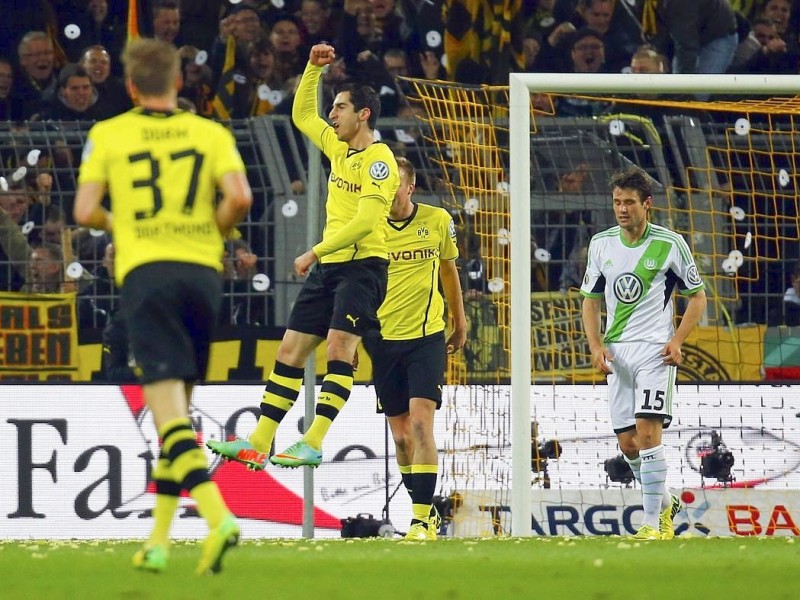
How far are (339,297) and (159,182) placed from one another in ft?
7.91

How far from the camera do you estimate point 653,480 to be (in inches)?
307

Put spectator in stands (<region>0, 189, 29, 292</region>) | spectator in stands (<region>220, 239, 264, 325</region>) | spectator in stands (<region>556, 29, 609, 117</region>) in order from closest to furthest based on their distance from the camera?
spectator in stands (<region>0, 189, 29, 292</region>)
spectator in stands (<region>220, 239, 264, 325</region>)
spectator in stands (<region>556, 29, 609, 117</region>)

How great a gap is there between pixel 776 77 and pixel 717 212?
6.77ft

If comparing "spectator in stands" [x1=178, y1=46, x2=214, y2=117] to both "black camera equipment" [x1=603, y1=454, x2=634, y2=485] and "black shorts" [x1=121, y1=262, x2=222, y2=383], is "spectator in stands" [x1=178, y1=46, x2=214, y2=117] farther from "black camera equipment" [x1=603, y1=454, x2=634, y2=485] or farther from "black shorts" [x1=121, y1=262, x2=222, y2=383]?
"black shorts" [x1=121, y1=262, x2=222, y2=383]

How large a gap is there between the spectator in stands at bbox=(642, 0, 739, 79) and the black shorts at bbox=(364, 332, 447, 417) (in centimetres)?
626

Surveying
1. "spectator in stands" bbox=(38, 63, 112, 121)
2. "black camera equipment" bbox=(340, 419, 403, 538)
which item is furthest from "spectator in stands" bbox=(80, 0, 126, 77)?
"black camera equipment" bbox=(340, 419, 403, 538)

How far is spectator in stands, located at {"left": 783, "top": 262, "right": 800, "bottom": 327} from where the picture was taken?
9.99 metres

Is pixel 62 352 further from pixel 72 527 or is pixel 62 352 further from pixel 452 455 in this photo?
pixel 452 455

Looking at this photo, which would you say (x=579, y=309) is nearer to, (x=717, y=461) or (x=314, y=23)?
(x=717, y=461)

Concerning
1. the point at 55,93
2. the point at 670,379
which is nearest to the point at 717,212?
the point at 670,379

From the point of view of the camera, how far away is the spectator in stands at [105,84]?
1282 cm

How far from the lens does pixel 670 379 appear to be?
7746 millimetres

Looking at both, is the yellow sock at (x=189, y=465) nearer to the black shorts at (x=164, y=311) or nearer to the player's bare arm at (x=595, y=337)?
the black shorts at (x=164, y=311)

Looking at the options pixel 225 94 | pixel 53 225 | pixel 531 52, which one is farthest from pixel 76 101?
pixel 531 52
